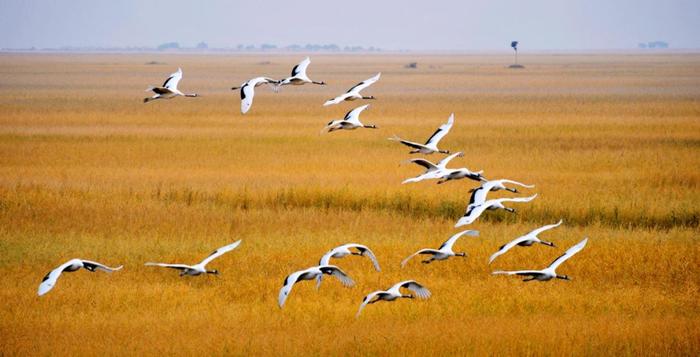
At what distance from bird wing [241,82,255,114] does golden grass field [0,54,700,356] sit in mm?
3473

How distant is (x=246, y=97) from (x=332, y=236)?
10733 mm

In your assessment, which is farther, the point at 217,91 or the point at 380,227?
the point at 217,91

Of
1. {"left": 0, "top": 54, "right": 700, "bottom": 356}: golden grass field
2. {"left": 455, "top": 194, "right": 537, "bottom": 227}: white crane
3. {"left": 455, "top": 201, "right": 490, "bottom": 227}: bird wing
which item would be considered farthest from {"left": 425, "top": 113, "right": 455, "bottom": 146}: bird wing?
{"left": 0, "top": 54, "right": 700, "bottom": 356}: golden grass field

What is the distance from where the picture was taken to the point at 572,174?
33531 millimetres

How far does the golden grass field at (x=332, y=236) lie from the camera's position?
15227 millimetres

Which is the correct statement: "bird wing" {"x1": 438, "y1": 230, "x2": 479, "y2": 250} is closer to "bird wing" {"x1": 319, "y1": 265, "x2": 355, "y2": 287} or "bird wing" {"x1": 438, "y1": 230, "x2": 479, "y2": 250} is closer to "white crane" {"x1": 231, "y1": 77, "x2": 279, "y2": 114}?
"bird wing" {"x1": 319, "y1": 265, "x2": 355, "y2": 287}

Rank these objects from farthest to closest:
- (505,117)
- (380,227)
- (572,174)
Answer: (505,117), (572,174), (380,227)

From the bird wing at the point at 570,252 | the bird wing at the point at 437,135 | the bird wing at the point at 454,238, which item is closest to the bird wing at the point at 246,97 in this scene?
the bird wing at the point at 437,135

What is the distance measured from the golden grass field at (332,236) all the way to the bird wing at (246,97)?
347 cm

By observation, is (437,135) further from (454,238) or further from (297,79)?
(297,79)

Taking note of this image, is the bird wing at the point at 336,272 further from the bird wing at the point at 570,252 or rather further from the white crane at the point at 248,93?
the bird wing at the point at 570,252

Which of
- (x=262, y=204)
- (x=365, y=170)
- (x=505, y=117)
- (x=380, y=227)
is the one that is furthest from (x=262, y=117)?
(x=380, y=227)

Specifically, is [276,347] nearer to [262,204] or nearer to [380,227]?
[380,227]

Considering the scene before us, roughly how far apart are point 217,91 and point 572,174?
60.4 metres
